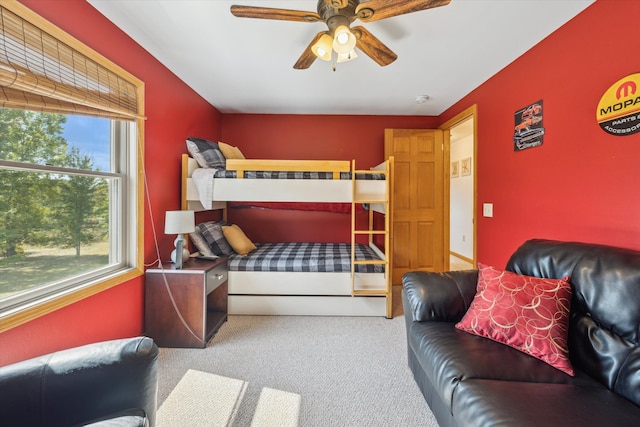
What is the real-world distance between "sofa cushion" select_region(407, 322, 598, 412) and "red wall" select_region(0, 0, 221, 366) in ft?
6.71

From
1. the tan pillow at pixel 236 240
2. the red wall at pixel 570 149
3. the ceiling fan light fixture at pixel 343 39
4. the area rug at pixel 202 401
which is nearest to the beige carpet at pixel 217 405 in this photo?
the area rug at pixel 202 401

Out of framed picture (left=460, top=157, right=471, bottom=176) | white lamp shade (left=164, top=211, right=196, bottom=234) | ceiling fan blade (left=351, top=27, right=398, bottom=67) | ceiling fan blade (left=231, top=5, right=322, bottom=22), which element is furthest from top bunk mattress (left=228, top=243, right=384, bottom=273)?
framed picture (left=460, top=157, right=471, bottom=176)

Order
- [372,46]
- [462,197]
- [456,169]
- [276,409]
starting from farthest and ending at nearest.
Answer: [456,169], [462,197], [372,46], [276,409]

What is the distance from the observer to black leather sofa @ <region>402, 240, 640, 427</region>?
2.89ft

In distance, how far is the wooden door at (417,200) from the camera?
11.7 feet

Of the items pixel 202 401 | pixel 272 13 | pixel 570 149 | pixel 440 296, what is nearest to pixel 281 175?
pixel 272 13

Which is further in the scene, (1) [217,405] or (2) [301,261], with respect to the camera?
(2) [301,261]

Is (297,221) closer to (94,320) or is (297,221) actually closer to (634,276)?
(94,320)

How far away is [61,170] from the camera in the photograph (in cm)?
152

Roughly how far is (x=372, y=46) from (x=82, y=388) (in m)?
2.25

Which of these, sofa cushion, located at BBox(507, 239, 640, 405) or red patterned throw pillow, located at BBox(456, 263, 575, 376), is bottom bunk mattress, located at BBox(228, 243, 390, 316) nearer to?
red patterned throw pillow, located at BBox(456, 263, 575, 376)

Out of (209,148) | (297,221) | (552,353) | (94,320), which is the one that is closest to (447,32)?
(552,353)

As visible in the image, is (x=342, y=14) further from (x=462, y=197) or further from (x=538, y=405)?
(x=462, y=197)

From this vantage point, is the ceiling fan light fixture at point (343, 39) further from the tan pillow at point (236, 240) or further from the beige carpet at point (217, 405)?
the tan pillow at point (236, 240)
